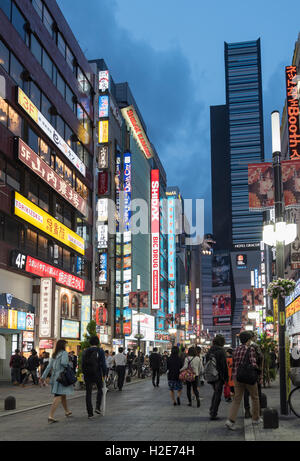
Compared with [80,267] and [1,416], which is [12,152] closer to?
[80,267]

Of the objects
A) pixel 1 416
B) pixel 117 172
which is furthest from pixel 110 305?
pixel 1 416

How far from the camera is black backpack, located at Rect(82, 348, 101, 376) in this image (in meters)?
14.3

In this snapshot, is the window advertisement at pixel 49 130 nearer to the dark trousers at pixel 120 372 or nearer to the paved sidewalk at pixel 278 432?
the dark trousers at pixel 120 372

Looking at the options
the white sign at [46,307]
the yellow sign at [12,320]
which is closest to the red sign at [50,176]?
the white sign at [46,307]

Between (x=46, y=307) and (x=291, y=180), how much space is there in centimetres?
2624

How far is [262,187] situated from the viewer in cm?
1552

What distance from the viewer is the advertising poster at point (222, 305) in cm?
18038

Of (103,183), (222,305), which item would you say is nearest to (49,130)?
(103,183)

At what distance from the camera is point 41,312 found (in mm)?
38562

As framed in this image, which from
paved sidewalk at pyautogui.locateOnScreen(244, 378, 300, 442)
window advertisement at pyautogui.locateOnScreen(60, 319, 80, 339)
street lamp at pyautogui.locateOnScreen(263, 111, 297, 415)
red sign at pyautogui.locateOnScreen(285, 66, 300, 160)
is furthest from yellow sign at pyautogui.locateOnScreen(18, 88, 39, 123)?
paved sidewalk at pyautogui.locateOnScreen(244, 378, 300, 442)

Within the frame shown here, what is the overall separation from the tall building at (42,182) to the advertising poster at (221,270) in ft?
478

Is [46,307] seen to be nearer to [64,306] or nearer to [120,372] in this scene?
[64,306]

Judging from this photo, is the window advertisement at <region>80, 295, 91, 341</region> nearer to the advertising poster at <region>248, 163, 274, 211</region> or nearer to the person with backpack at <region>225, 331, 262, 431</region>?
the advertising poster at <region>248, 163, 274, 211</region>

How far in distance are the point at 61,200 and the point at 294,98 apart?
2313cm
